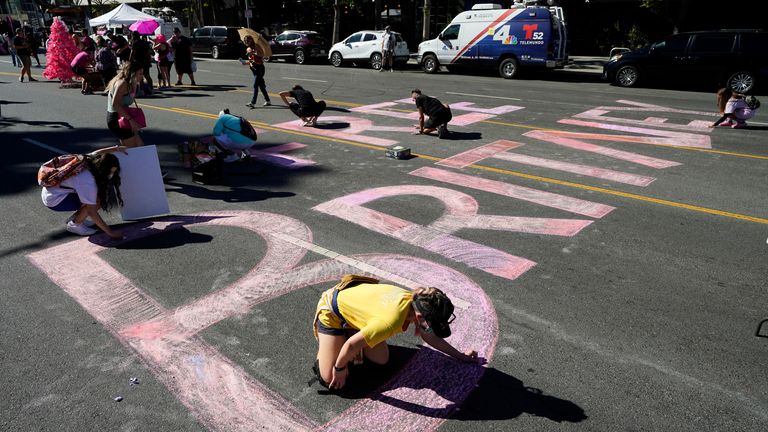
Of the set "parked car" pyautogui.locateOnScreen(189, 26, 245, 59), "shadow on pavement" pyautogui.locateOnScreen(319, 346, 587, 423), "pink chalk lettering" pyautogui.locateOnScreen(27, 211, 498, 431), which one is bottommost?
"shadow on pavement" pyautogui.locateOnScreen(319, 346, 587, 423)

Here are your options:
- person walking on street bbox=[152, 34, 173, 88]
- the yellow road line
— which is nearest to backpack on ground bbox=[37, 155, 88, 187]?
the yellow road line

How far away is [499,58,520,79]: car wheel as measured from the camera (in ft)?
65.4

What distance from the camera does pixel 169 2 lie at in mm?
48219

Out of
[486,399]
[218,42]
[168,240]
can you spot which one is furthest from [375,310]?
[218,42]

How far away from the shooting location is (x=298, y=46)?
1065 inches

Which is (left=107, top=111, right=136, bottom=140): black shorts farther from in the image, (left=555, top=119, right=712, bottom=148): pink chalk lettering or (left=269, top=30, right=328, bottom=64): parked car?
(left=269, top=30, right=328, bottom=64): parked car

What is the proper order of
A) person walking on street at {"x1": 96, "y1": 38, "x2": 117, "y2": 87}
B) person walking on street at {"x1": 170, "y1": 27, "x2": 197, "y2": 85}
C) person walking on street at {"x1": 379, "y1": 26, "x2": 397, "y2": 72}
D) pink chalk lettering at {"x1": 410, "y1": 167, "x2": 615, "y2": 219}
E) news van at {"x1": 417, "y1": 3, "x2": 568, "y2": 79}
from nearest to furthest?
pink chalk lettering at {"x1": 410, "y1": 167, "x2": 615, "y2": 219} → person walking on street at {"x1": 96, "y1": 38, "x2": 117, "y2": 87} → person walking on street at {"x1": 170, "y1": 27, "x2": 197, "y2": 85} → news van at {"x1": 417, "y1": 3, "x2": 568, "y2": 79} → person walking on street at {"x1": 379, "y1": 26, "x2": 397, "y2": 72}

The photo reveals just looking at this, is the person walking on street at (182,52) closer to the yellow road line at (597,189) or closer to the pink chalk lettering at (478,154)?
the yellow road line at (597,189)

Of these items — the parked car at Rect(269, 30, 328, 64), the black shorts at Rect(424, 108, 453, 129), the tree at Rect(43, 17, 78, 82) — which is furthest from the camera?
the parked car at Rect(269, 30, 328, 64)

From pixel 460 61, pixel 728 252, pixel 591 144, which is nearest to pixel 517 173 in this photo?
pixel 591 144

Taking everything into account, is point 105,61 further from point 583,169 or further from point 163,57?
point 583,169

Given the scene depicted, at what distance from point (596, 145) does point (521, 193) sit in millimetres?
3563

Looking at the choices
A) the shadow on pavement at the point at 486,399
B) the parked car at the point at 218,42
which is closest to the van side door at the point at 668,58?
the shadow on pavement at the point at 486,399

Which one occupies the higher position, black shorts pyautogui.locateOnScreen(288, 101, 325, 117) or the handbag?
the handbag
